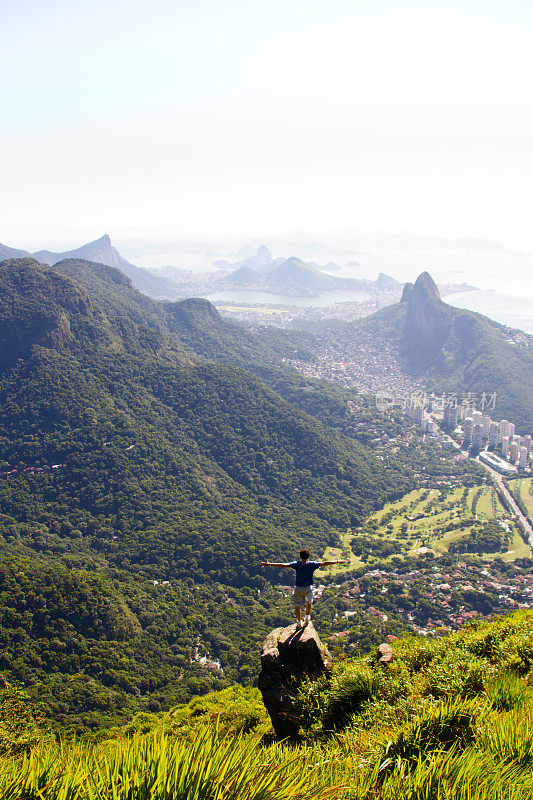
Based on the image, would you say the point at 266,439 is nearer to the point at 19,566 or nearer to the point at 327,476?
the point at 327,476

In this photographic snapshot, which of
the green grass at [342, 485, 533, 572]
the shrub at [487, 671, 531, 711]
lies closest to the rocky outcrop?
the shrub at [487, 671, 531, 711]

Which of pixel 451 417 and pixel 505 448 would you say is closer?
pixel 505 448

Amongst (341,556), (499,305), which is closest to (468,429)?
(341,556)

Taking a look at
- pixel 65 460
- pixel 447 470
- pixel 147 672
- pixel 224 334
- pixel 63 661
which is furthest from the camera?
pixel 224 334

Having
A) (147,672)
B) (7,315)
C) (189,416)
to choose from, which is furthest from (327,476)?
(7,315)

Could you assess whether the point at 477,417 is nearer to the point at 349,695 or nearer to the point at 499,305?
the point at 349,695

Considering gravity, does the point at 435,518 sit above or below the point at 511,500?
below

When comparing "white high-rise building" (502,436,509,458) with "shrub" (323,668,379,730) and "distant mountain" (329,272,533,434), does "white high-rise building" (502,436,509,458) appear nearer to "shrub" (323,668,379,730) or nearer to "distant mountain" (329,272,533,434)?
"distant mountain" (329,272,533,434)
